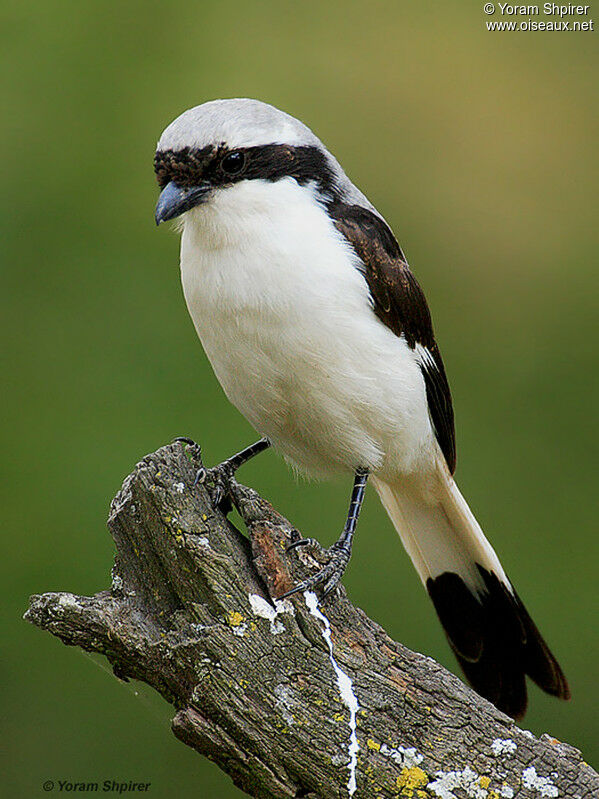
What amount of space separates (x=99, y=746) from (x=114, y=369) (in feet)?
5.53

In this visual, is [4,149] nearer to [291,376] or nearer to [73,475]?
[73,475]

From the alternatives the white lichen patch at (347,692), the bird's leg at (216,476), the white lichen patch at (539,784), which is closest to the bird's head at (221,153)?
the bird's leg at (216,476)

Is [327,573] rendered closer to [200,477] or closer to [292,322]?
[200,477]

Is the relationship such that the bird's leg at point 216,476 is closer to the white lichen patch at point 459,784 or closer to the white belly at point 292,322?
the white belly at point 292,322

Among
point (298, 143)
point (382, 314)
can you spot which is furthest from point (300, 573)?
point (298, 143)

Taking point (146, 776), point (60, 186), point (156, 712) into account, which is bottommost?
point (146, 776)

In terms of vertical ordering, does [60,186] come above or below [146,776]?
above

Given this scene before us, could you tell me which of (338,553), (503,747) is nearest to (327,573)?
(338,553)

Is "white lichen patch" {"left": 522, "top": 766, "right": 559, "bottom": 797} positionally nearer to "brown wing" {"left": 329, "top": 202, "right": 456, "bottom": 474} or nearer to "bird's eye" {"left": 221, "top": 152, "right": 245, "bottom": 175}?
"brown wing" {"left": 329, "top": 202, "right": 456, "bottom": 474}

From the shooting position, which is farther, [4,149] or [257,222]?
[4,149]

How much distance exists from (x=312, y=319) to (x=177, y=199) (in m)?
0.52

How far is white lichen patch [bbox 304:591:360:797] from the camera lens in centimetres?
323

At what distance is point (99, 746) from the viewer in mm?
5242

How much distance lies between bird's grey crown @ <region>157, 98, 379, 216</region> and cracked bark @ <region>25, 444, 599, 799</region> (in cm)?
90
